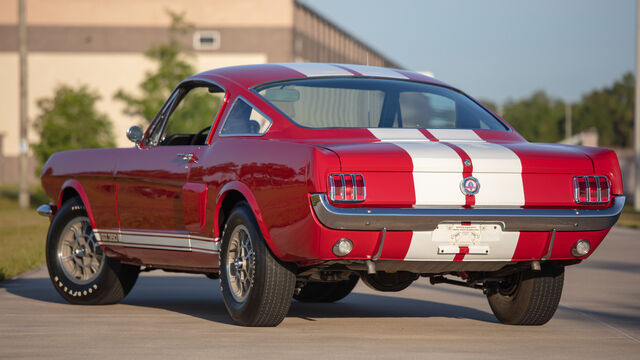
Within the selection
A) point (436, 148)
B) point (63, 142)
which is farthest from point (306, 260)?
point (63, 142)

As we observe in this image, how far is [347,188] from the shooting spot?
6.47 m

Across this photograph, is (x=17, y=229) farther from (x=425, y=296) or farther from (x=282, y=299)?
(x=282, y=299)

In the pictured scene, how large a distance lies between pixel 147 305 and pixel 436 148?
10.4 ft

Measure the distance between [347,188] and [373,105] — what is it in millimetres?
1431

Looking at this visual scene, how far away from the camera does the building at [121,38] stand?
205 ft

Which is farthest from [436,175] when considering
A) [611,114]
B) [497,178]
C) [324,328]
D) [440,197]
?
[611,114]

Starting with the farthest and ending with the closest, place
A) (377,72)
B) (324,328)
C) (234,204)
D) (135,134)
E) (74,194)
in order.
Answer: (74,194), (135,134), (377,72), (234,204), (324,328)

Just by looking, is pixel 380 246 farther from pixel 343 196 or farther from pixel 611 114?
pixel 611 114

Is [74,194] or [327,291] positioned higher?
[74,194]

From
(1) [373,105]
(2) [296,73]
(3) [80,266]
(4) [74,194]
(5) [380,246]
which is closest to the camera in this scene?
(5) [380,246]

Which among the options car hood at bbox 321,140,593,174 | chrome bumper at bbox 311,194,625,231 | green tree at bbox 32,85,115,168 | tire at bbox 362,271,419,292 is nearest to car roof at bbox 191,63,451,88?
car hood at bbox 321,140,593,174

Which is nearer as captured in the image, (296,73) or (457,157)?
(457,157)

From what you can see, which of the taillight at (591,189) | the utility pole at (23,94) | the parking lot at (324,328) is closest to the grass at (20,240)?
the utility pole at (23,94)

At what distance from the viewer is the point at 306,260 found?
6836 mm
